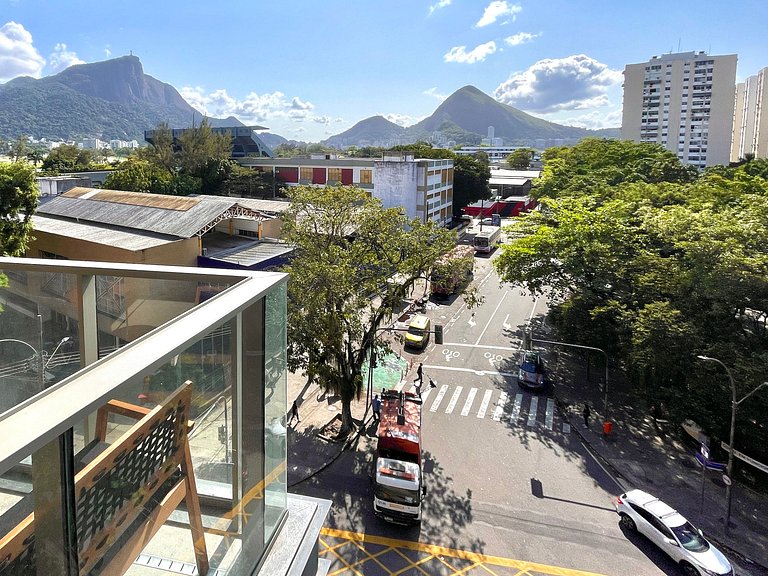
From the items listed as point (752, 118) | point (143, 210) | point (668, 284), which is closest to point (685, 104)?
point (752, 118)

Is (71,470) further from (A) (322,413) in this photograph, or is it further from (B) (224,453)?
(A) (322,413)

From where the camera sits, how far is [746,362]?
16078 millimetres

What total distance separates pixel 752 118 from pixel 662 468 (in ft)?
395

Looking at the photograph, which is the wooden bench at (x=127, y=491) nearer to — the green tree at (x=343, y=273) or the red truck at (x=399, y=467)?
the red truck at (x=399, y=467)

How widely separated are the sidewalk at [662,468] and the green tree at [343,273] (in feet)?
32.7

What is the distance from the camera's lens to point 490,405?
2286 cm

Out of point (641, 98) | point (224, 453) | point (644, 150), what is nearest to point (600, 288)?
point (224, 453)

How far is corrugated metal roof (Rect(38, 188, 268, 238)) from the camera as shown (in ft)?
99.2

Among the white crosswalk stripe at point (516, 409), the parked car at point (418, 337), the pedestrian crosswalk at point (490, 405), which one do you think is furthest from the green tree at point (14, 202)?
the white crosswalk stripe at point (516, 409)

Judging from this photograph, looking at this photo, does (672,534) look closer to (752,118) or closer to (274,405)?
(274,405)

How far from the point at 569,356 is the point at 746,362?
1237cm

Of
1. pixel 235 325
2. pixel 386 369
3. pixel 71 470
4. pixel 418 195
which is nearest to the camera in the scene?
pixel 71 470

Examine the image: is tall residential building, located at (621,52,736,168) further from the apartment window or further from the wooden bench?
the wooden bench

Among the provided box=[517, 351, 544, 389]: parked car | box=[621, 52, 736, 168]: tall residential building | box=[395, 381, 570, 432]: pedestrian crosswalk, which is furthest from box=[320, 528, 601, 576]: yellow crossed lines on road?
box=[621, 52, 736, 168]: tall residential building
